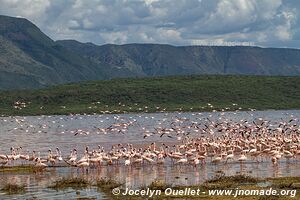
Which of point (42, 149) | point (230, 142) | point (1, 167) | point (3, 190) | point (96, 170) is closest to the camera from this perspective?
point (3, 190)

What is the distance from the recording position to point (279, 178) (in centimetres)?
3672

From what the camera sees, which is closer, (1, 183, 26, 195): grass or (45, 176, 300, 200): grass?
(45, 176, 300, 200): grass

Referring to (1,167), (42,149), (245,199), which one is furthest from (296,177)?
(42,149)

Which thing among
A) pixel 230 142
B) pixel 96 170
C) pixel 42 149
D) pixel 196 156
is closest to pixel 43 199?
pixel 96 170

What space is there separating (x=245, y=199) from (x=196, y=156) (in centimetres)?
1803

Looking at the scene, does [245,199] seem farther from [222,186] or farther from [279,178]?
[279,178]

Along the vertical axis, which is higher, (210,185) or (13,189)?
(210,185)

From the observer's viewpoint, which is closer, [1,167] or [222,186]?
[222,186]

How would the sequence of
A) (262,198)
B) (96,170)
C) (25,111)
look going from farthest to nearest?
1. (25,111)
2. (96,170)
3. (262,198)

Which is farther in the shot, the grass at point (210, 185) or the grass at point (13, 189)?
the grass at point (13, 189)

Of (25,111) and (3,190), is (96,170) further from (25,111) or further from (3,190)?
(25,111)

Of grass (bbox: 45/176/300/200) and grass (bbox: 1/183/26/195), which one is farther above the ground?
grass (bbox: 45/176/300/200)

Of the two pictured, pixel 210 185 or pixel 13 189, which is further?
pixel 13 189

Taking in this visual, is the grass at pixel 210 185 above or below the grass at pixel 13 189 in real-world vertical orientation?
above
